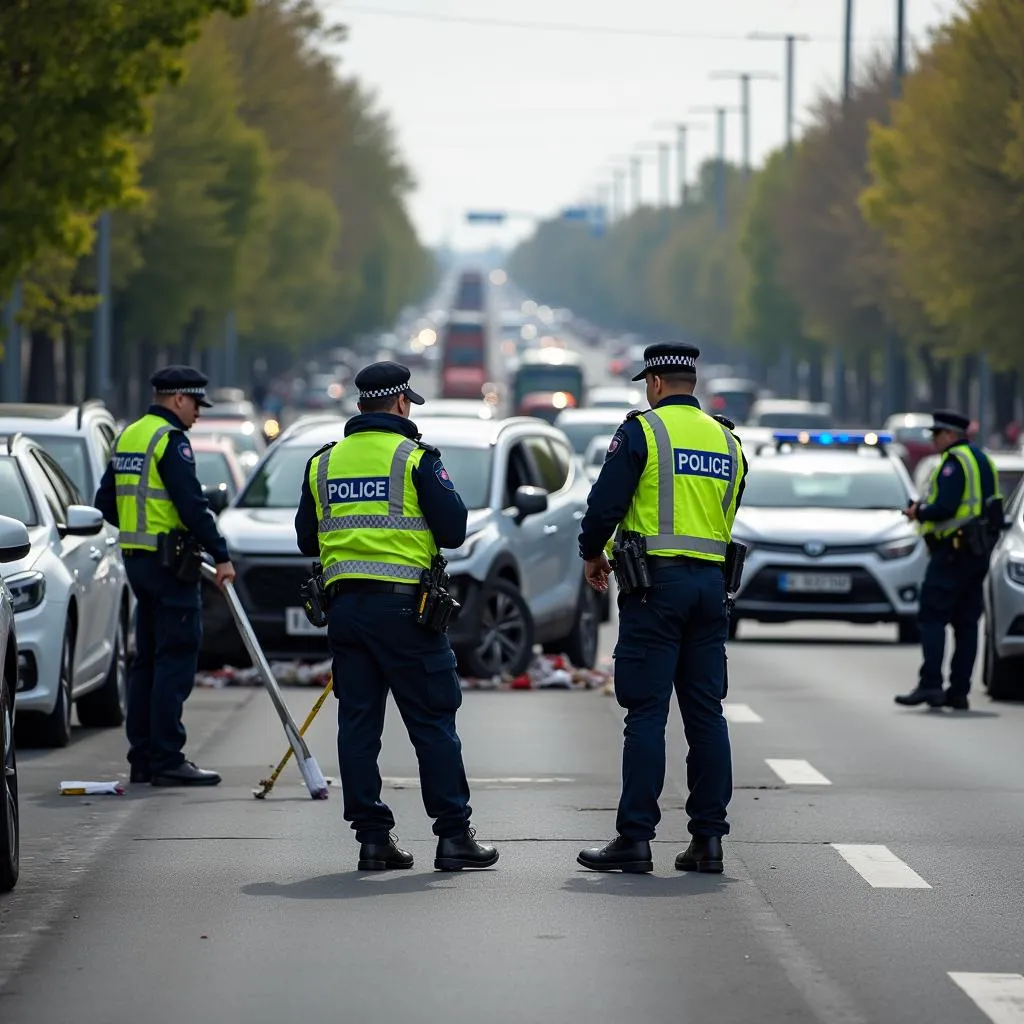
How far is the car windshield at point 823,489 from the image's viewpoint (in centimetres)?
2323

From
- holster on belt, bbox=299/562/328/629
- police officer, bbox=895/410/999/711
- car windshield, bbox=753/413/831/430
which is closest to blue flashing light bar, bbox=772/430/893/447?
police officer, bbox=895/410/999/711

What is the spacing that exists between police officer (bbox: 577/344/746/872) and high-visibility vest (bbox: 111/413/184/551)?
3019 mm

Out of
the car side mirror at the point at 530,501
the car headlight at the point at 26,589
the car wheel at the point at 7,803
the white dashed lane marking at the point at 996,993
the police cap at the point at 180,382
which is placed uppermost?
the police cap at the point at 180,382

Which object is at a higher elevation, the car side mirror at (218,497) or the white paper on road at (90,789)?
the car side mirror at (218,497)

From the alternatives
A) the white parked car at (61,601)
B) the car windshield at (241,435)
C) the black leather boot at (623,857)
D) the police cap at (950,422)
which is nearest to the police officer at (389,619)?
the black leather boot at (623,857)

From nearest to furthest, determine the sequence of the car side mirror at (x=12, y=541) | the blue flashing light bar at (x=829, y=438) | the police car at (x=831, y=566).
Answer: the car side mirror at (x=12, y=541)
the police car at (x=831, y=566)
the blue flashing light bar at (x=829, y=438)

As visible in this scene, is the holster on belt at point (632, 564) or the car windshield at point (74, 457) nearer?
the holster on belt at point (632, 564)

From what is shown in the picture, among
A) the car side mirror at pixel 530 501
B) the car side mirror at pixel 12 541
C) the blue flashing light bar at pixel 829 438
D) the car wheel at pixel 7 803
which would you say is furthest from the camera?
the blue flashing light bar at pixel 829 438

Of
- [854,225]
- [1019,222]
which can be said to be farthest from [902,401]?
[1019,222]

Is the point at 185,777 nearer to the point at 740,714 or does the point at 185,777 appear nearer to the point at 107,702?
the point at 107,702

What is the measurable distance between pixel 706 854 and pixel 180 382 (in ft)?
12.3

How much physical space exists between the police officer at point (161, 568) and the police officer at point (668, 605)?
2909 millimetres

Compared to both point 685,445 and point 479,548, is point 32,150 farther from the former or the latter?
point 685,445

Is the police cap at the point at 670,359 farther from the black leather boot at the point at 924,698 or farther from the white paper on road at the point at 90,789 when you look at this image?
the black leather boot at the point at 924,698
